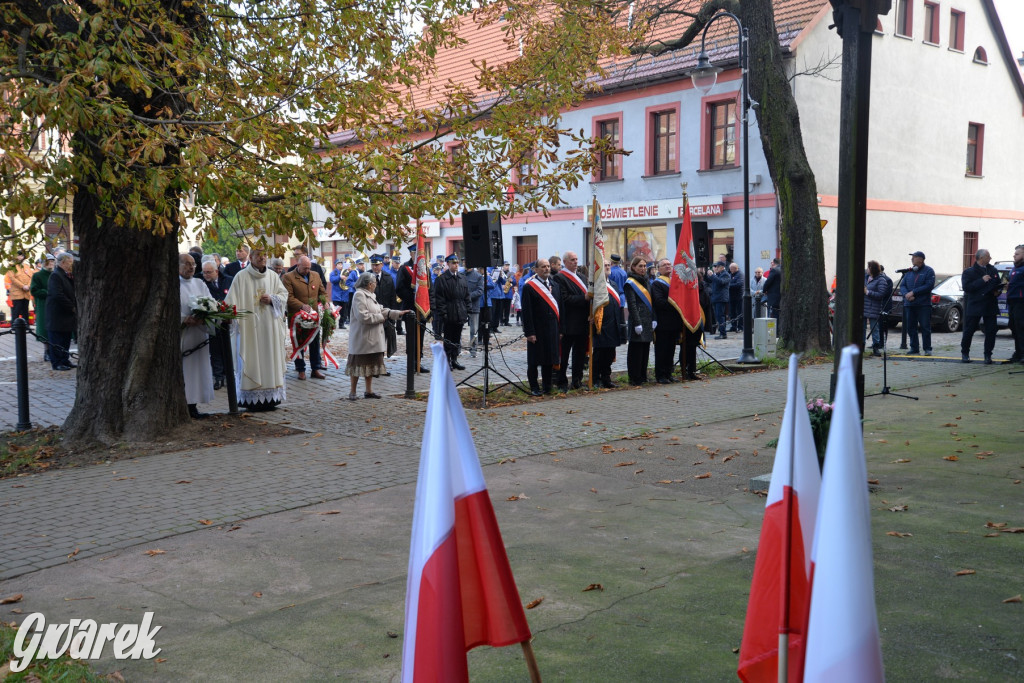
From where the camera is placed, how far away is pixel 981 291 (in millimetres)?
17016

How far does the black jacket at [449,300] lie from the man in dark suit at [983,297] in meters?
9.06

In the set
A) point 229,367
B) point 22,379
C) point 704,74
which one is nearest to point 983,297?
point 704,74

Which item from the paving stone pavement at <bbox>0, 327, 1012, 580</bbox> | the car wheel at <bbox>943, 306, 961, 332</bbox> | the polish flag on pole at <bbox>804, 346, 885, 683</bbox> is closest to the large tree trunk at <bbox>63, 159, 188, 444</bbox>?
the paving stone pavement at <bbox>0, 327, 1012, 580</bbox>

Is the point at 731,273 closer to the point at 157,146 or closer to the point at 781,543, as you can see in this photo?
the point at 157,146

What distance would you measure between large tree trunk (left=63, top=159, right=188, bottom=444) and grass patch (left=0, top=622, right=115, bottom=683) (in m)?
5.57

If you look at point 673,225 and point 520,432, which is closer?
point 520,432

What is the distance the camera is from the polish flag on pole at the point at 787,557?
2920mm

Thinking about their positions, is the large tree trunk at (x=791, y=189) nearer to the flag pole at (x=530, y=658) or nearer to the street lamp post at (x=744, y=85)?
the street lamp post at (x=744, y=85)

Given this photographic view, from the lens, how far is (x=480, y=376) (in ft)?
49.8

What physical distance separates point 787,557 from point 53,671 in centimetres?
316

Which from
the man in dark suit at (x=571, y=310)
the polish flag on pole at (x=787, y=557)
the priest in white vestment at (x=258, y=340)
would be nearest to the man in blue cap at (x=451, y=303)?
the man in dark suit at (x=571, y=310)

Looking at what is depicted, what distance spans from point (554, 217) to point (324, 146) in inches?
1012

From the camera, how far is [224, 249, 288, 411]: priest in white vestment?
1190 centimetres

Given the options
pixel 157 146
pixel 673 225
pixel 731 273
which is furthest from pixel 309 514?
pixel 673 225
